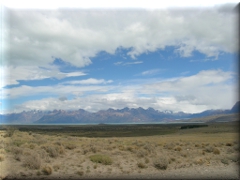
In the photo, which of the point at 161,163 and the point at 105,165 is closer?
the point at 105,165

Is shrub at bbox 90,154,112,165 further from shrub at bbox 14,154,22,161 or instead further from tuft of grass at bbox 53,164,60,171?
shrub at bbox 14,154,22,161

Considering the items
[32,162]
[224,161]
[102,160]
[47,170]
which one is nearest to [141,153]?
[102,160]

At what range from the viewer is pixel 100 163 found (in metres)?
13.0

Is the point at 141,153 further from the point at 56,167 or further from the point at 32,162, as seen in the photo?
the point at 32,162

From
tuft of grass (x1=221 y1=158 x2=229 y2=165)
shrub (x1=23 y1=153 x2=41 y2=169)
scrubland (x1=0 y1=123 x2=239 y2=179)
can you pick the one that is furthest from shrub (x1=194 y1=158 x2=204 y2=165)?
shrub (x1=23 y1=153 x2=41 y2=169)

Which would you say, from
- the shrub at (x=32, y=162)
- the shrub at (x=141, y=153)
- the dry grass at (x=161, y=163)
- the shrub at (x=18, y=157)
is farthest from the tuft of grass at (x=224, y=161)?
the shrub at (x=18, y=157)

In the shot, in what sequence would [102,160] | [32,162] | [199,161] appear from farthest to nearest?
[199,161], [102,160], [32,162]

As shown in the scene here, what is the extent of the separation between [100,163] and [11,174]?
4.49 meters

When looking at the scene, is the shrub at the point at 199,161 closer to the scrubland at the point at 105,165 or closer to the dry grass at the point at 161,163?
the scrubland at the point at 105,165

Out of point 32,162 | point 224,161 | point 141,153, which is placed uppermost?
point 32,162

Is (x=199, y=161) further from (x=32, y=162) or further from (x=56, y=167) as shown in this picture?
(x=32, y=162)

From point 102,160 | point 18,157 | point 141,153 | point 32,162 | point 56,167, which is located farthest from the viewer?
point 141,153

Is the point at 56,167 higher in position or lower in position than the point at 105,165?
higher

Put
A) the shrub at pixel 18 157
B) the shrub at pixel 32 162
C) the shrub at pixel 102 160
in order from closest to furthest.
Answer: the shrub at pixel 32 162 < the shrub at pixel 18 157 < the shrub at pixel 102 160
